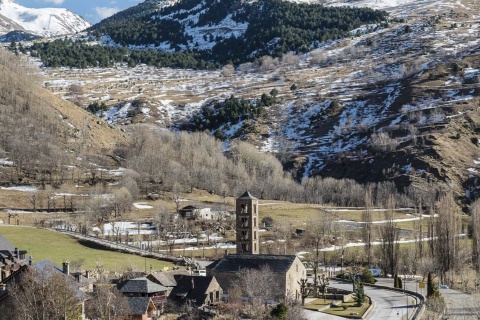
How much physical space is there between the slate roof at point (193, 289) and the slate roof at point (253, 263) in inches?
163

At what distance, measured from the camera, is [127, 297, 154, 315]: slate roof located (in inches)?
2355

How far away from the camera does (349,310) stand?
69312mm

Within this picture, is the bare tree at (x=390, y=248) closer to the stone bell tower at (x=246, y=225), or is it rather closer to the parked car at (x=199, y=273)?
the stone bell tower at (x=246, y=225)

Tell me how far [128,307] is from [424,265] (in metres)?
51.1

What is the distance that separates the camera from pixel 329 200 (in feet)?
554

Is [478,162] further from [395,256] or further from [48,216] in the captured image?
[48,216]

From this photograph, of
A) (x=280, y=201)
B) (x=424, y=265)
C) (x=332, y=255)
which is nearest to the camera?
(x=424, y=265)

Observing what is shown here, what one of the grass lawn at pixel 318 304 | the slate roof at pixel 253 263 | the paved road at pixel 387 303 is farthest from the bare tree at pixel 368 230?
the slate roof at pixel 253 263

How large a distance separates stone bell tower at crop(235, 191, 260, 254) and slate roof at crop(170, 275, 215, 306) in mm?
17107

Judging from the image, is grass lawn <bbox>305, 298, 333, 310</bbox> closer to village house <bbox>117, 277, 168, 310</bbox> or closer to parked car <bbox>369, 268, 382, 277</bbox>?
village house <bbox>117, 277, 168, 310</bbox>

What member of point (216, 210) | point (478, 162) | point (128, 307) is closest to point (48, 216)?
point (216, 210)

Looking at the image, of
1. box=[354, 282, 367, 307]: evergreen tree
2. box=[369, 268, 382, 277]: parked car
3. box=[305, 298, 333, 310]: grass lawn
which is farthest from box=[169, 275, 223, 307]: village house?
box=[369, 268, 382, 277]: parked car

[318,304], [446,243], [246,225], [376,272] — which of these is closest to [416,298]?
[318,304]

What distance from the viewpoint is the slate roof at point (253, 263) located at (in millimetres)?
72375
